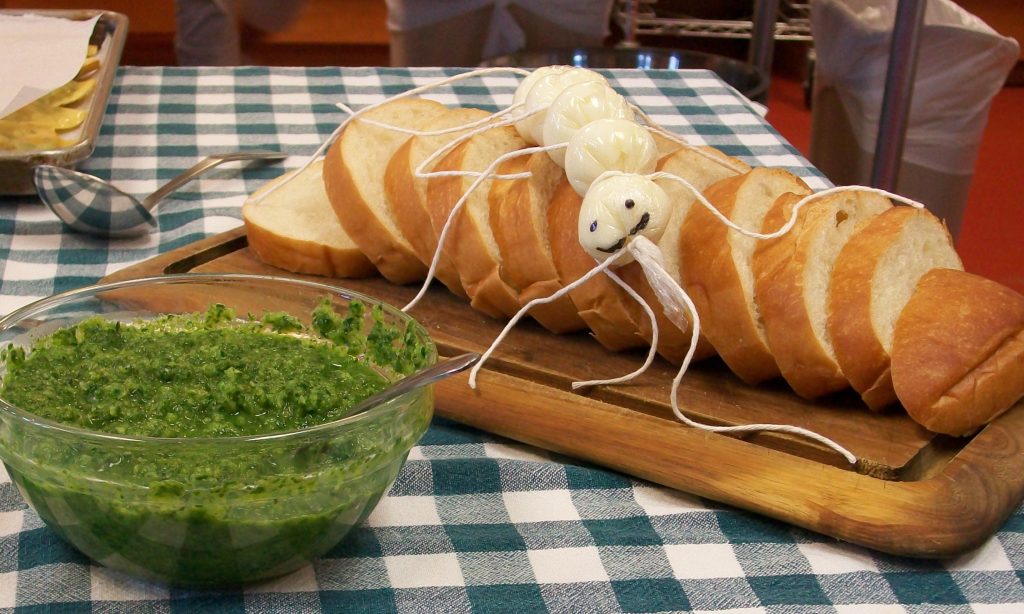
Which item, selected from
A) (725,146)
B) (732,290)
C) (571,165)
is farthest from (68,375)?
(725,146)

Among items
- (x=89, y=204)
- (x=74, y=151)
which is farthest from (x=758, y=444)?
(x=74, y=151)

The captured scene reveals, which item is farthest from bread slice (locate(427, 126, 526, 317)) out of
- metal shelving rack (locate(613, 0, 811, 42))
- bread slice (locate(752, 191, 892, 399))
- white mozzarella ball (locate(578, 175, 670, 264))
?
metal shelving rack (locate(613, 0, 811, 42))

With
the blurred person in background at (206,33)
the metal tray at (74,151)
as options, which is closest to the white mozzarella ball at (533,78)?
the metal tray at (74,151)

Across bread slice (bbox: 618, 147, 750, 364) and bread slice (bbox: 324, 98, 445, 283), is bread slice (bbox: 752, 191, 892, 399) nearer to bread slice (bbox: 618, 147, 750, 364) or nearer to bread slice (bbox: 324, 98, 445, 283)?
bread slice (bbox: 618, 147, 750, 364)

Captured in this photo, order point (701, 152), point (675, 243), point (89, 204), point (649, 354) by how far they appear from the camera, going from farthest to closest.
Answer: point (89, 204)
point (701, 152)
point (675, 243)
point (649, 354)

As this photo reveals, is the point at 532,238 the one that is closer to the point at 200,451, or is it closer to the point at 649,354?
the point at 649,354
